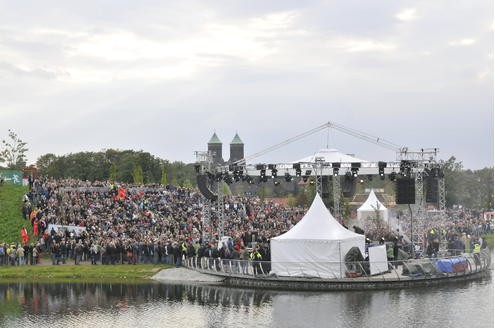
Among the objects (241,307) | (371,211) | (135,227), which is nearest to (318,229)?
(241,307)

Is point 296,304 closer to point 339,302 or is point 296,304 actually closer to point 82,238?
point 339,302

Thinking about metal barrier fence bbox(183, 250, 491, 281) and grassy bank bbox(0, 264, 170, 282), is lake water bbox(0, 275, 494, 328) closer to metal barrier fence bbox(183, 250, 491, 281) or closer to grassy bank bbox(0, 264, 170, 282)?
metal barrier fence bbox(183, 250, 491, 281)

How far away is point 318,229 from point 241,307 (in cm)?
790

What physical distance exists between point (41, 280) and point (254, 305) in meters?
14.9

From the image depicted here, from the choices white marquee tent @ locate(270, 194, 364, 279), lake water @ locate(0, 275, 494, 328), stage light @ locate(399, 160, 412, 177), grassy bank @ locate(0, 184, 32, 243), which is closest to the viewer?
lake water @ locate(0, 275, 494, 328)

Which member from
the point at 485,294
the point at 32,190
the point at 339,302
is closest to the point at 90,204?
the point at 32,190

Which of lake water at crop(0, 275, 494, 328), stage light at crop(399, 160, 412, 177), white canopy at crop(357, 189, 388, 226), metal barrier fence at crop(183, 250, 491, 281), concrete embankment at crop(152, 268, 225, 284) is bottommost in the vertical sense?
lake water at crop(0, 275, 494, 328)

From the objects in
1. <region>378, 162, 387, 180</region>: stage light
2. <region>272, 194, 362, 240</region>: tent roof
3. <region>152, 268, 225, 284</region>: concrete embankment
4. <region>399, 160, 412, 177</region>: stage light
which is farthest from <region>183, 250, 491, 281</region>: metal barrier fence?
<region>378, 162, 387, 180</region>: stage light

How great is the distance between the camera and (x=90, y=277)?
42.5 metres

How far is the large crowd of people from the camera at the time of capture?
147ft

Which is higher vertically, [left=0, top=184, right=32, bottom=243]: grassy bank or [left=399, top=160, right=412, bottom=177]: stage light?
[left=399, top=160, right=412, bottom=177]: stage light

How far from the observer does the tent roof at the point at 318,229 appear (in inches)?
1483

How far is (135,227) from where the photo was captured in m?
49.3

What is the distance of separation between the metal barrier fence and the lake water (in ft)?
3.96
